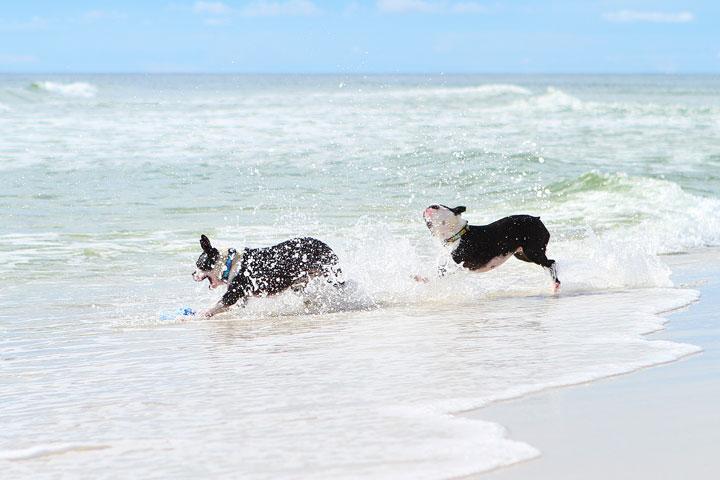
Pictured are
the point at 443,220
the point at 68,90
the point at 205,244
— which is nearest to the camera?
the point at 205,244

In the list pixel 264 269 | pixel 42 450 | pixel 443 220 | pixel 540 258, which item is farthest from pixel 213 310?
pixel 42 450

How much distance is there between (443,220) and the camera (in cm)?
775

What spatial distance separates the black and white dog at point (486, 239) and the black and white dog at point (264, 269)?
97 centimetres

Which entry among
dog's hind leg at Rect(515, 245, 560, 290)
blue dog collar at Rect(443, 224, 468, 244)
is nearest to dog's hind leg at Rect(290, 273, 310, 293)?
blue dog collar at Rect(443, 224, 468, 244)

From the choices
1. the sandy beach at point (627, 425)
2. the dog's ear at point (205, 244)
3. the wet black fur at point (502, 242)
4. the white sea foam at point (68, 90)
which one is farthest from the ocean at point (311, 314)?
the white sea foam at point (68, 90)

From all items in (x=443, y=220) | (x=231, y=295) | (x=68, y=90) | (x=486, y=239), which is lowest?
(x=231, y=295)

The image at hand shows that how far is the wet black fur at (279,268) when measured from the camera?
23.8 feet

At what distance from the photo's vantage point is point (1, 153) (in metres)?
21.5

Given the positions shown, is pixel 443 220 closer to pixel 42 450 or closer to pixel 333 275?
pixel 333 275

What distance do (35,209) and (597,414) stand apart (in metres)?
11.9

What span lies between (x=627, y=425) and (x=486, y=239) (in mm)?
4237

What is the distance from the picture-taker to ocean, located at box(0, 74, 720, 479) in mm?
3826

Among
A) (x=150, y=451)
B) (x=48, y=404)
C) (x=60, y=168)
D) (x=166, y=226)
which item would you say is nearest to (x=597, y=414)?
(x=150, y=451)

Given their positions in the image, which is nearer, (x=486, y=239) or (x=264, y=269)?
(x=264, y=269)
